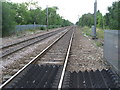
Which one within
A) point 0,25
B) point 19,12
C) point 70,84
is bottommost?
point 70,84

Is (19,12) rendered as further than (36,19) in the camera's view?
No

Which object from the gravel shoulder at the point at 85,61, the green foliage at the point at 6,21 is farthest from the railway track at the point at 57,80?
the green foliage at the point at 6,21

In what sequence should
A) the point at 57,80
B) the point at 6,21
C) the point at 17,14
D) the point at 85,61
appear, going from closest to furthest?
the point at 57,80 → the point at 85,61 → the point at 6,21 → the point at 17,14

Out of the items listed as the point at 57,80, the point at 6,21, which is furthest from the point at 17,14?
the point at 57,80

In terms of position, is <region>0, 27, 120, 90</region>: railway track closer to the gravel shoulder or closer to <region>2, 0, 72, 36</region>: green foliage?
the gravel shoulder

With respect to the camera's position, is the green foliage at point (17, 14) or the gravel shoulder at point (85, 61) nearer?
the gravel shoulder at point (85, 61)

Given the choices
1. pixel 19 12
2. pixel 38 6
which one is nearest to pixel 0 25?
pixel 19 12

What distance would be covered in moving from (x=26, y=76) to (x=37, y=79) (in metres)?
0.47

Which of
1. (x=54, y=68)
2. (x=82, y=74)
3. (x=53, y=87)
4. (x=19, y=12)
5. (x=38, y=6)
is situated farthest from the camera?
(x=38, y=6)

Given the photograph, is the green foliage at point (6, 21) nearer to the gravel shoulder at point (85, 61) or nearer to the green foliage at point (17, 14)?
the green foliage at point (17, 14)

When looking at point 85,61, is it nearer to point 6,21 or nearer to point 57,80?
point 57,80

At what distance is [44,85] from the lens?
16.4ft

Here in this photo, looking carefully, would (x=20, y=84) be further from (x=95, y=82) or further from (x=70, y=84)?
(x=95, y=82)

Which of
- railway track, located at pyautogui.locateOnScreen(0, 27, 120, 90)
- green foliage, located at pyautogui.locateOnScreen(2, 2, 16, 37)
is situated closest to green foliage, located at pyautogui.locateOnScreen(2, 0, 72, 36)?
green foliage, located at pyautogui.locateOnScreen(2, 2, 16, 37)
